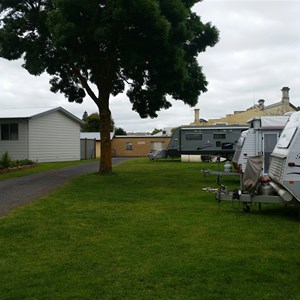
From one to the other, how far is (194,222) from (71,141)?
28.1 metres

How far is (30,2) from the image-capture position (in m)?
19.4

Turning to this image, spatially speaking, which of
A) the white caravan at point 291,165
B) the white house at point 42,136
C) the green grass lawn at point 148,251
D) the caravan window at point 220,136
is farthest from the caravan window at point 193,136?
the white caravan at point 291,165

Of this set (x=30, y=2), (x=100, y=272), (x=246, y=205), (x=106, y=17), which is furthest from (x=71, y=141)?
(x=100, y=272)

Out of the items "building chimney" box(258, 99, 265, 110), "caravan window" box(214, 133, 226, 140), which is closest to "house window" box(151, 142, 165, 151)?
"building chimney" box(258, 99, 265, 110)

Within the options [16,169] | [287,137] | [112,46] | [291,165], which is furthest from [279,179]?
[16,169]

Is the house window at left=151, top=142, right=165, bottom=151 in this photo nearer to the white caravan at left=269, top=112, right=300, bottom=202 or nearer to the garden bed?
the garden bed

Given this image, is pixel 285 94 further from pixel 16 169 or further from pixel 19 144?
pixel 16 169

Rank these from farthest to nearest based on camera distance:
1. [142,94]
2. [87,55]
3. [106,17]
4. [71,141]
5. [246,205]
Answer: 1. [71,141]
2. [142,94]
3. [87,55]
4. [106,17]
5. [246,205]

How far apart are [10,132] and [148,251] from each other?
2560 cm

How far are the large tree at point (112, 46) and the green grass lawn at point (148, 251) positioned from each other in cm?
706

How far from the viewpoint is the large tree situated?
15367mm

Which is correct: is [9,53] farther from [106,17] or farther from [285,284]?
[285,284]

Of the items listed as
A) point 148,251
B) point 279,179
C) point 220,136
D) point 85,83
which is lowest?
point 148,251

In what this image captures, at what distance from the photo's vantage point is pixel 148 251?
21.1 feet
